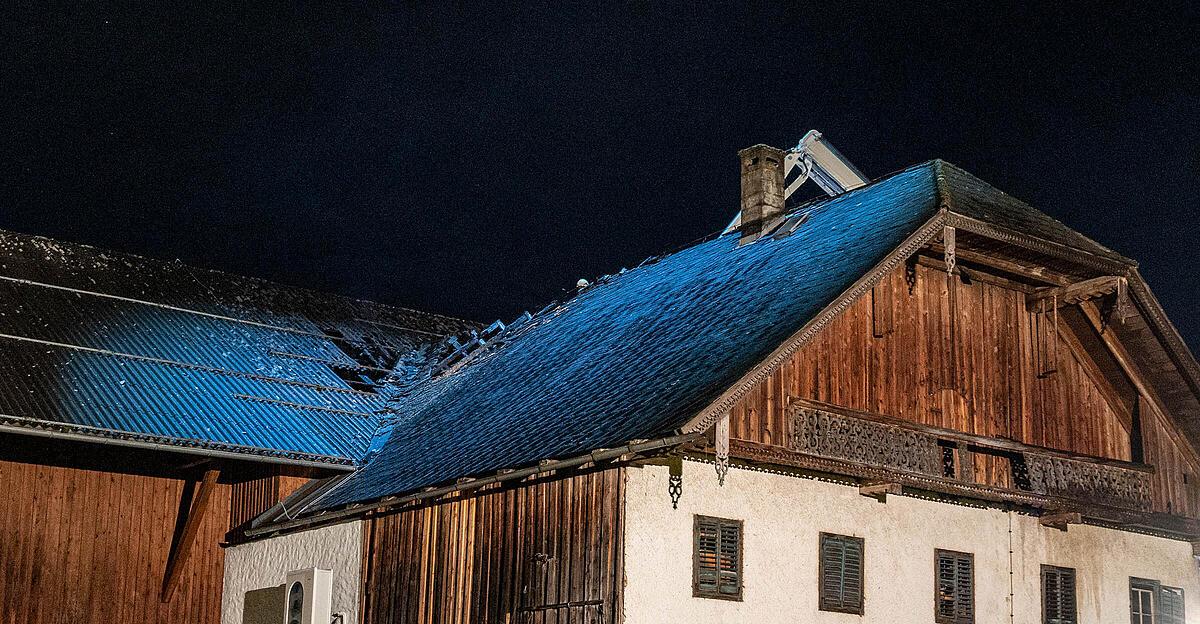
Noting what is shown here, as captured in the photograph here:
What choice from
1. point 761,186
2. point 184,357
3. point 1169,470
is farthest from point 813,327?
point 184,357

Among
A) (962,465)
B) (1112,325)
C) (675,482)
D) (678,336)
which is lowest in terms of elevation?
(675,482)

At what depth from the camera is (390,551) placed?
2172cm

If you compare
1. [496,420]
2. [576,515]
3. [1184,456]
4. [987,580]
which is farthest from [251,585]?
[1184,456]

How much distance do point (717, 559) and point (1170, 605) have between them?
995cm

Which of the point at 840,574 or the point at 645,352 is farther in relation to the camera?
the point at 645,352

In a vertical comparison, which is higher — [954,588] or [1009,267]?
[1009,267]

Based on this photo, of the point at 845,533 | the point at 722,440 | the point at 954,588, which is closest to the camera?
the point at 722,440

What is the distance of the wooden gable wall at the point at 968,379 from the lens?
1970cm

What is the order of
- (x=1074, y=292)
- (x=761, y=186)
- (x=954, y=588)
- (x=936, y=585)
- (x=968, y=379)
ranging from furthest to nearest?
(x=761, y=186)
(x=1074, y=292)
(x=968, y=379)
(x=954, y=588)
(x=936, y=585)

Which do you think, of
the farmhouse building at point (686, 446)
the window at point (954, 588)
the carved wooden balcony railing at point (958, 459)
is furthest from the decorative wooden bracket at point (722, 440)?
the window at point (954, 588)

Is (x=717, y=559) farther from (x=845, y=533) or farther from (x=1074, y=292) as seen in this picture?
(x=1074, y=292)

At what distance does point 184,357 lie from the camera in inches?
1011

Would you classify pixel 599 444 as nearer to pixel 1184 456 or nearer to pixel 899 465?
pixel 899 465

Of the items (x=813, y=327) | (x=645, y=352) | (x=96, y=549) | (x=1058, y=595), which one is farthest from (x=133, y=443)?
(x=1058, y=595)
